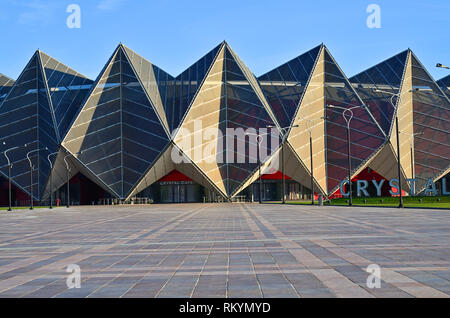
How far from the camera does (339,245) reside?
13039 millimetres

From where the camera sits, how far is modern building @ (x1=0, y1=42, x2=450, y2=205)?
6369cm

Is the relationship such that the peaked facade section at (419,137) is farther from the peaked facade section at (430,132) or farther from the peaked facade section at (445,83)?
the peaked facade section at (445,83)

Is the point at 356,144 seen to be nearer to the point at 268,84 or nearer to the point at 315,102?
the point at 315,102

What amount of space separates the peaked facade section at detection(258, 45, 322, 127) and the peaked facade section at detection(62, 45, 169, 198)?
1651 centimetres

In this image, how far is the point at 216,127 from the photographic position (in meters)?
65.2

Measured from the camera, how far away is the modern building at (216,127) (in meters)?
63.7

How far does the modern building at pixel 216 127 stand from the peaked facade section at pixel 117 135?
0.44 ft

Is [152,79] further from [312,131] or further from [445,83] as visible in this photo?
[445,83]

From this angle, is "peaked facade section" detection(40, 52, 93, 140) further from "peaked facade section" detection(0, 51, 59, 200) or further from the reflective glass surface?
the reflective glass surface

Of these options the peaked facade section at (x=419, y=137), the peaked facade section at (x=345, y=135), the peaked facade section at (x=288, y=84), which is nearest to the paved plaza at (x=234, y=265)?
the peaked facade section at (x=345, y=135)

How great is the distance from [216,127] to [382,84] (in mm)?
26920

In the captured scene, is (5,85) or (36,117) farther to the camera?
(5,85)

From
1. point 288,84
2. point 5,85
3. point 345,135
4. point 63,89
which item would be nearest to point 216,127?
point 288,84

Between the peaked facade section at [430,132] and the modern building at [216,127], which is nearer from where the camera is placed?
the modern building at [216,127]
